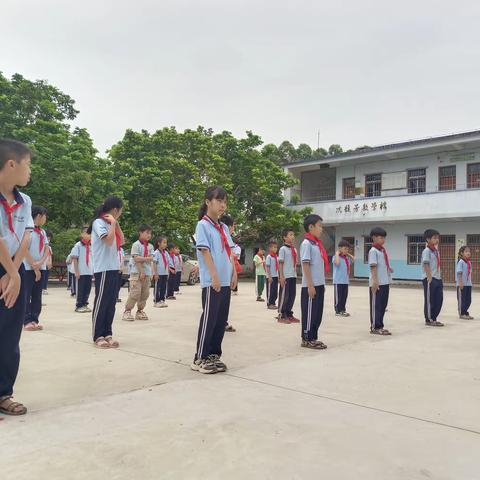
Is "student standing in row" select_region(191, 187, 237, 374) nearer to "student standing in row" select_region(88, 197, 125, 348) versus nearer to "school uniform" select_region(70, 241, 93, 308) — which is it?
"student standing in row" select_region(88, 197, 125, 348)

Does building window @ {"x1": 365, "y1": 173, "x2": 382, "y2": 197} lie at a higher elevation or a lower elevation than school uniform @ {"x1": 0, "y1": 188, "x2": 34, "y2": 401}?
higher

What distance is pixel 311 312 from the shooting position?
558 centimetres

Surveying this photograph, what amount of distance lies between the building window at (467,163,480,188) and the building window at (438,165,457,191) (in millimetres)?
576

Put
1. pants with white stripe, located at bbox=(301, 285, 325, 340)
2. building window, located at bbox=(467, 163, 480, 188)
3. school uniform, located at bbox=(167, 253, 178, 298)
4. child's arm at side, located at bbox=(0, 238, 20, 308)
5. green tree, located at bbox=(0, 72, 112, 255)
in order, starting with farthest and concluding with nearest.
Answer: building window, located at bbox=(467, 163, 480, 188)
green tree, located at bbox=(0, 72, 112, 255)
school uniform, located at bbox=(167, 253, 178, 298)
pants with white stripe, located at bbox=(301, 285, 325, 340)
child's arm at side, located at bbox=(0, 238, 20, 308)

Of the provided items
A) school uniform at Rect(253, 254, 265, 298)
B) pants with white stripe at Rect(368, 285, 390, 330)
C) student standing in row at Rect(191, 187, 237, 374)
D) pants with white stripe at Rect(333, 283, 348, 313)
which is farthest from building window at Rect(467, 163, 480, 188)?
student standing in row at Rect(191, 187, 237, 374)

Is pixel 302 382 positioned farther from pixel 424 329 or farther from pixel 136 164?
pixel 136 164

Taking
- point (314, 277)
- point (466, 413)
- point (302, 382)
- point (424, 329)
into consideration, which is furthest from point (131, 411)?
point (424, 329)

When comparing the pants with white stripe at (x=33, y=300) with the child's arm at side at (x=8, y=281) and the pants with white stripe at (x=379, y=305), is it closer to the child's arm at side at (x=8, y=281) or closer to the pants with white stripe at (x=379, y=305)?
the child's arm at side at (x=8, y=281)

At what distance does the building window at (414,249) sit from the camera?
23.5 m

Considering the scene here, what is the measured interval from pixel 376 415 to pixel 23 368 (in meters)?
2.96

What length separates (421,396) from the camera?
3678 mm

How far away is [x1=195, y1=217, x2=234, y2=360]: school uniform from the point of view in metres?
4.33

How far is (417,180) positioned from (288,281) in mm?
17543

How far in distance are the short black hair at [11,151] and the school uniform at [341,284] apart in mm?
7177
